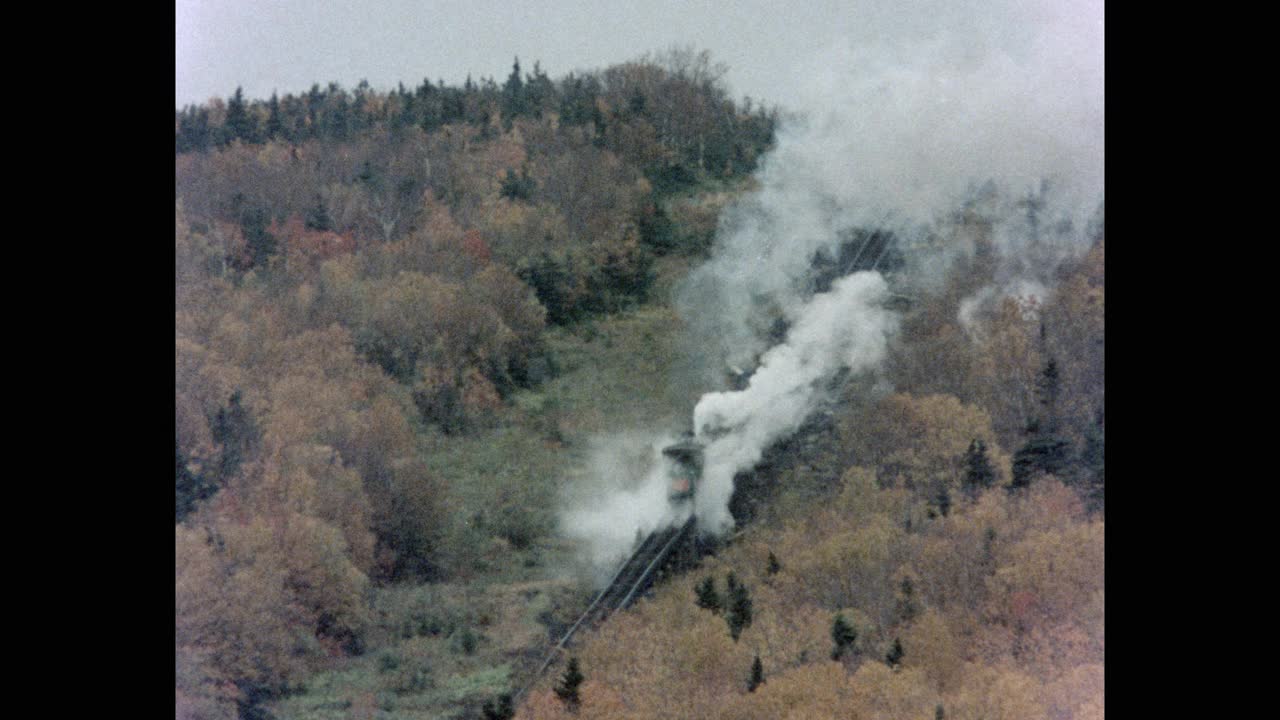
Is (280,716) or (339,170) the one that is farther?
(339,170)

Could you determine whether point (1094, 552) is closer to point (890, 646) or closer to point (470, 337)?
point (890, 646)

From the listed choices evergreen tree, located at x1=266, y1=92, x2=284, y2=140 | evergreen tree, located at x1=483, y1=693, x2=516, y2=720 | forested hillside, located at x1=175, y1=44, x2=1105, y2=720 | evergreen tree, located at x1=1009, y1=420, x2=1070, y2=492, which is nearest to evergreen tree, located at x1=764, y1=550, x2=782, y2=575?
forested hillside, located at x1=175, y1=44, x2=1105, y2=720

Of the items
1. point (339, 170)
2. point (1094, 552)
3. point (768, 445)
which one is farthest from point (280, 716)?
point (339, 170)

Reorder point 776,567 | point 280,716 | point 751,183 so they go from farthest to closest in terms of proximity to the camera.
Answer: point 751,183
point 776,567
point 280,716

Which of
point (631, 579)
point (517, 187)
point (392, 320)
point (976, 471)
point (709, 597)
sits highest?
point (517, 187)

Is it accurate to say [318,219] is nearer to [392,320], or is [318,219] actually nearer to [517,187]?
[517,187]

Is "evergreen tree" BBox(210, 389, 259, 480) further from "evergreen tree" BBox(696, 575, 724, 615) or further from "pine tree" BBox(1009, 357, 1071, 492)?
"pine tree" BBox(1009, 357, 1071, 492)

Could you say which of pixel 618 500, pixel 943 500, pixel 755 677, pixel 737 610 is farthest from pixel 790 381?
pixel 755 677

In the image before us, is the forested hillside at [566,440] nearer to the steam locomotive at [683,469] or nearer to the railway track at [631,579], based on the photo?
the railway track at [631,579]
